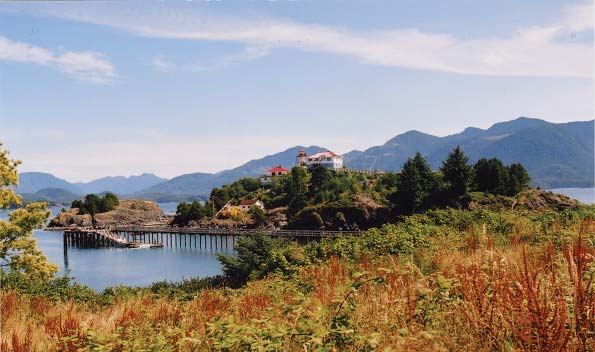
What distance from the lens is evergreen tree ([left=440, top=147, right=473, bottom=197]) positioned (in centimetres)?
5828

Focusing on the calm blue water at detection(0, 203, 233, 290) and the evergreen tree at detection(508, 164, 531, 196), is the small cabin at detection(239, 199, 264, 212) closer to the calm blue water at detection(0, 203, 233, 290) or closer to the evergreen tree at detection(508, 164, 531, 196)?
the calm blue water at detection(0, 203, 233, 290)

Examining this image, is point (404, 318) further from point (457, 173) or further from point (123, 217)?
point (123, 217)

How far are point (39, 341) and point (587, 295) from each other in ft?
21.9

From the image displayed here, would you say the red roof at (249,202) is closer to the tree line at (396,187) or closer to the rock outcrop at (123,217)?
the tree line at (396,187)

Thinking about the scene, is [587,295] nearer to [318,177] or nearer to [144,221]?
[318,177]

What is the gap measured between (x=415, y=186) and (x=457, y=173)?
6921mm


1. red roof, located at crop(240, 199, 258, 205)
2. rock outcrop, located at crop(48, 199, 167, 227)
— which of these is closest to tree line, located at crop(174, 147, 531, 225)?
red roof, located at crop(240, 199, 258, 205)

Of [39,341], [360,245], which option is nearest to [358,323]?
[39,341]

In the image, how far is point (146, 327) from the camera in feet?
19.0

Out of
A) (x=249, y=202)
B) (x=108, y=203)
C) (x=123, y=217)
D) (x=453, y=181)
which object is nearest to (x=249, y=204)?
(x=249, y=202)

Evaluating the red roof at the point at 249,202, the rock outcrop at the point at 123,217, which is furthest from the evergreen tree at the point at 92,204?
the red roof at the point at 249,202

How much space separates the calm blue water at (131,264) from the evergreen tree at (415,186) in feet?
94.2

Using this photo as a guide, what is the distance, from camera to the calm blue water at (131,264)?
53469 millimetres

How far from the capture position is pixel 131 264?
214ft
